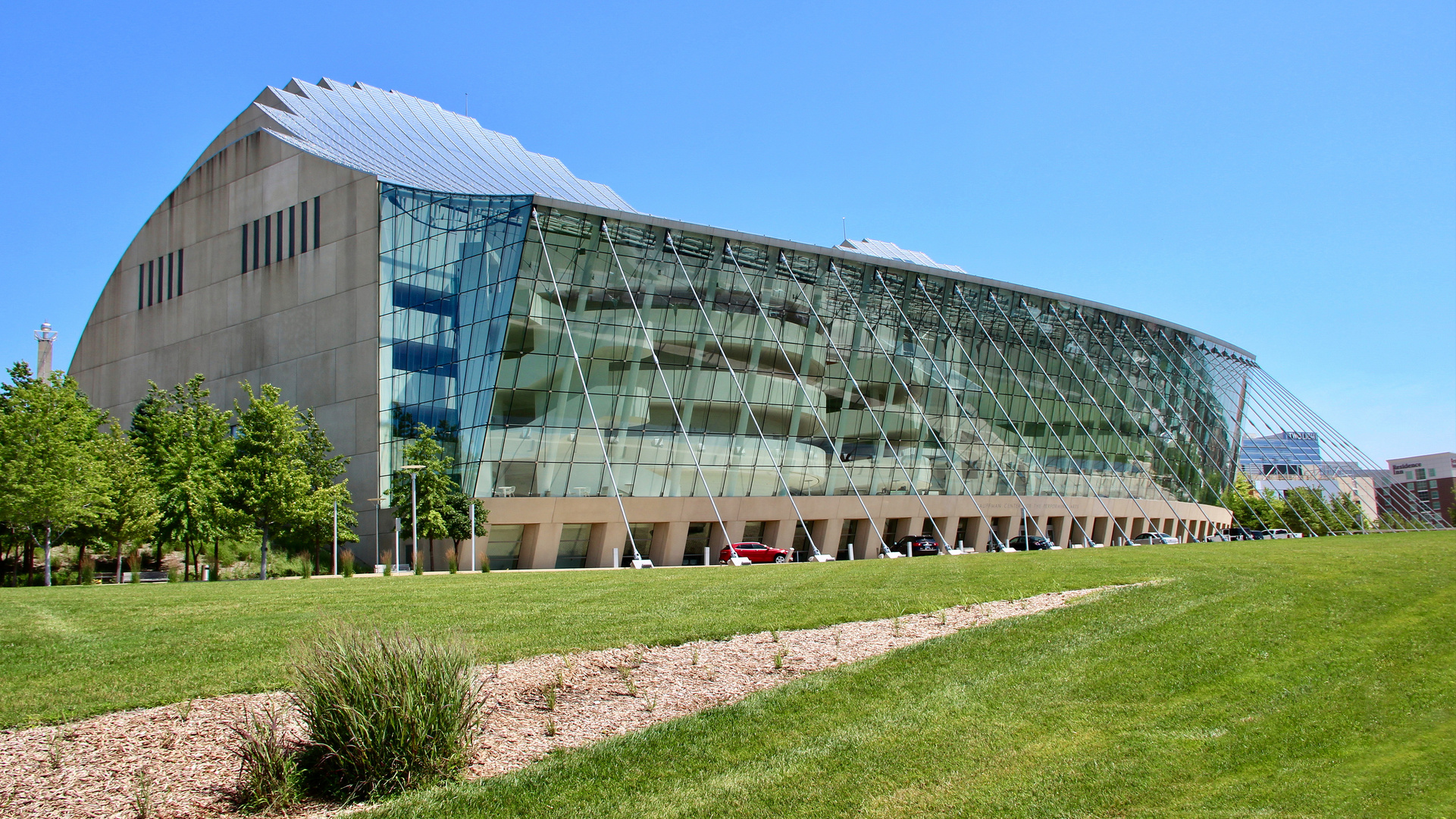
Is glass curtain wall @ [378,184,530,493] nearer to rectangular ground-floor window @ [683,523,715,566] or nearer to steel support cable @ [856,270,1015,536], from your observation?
rectangular ground-floor window @ [683,523,715,566]

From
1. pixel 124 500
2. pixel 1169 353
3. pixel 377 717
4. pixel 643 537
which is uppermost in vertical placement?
pixel 1169 353

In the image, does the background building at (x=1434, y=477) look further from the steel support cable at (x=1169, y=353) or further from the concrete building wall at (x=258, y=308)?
the concrete building wall at (x=258, y=308)

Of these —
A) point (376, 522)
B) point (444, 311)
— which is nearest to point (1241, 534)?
point (444, 311)

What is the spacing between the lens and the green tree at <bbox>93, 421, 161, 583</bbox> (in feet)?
117

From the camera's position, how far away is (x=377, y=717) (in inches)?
316

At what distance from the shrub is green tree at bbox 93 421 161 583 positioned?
107ft

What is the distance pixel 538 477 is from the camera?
43125 millimetres

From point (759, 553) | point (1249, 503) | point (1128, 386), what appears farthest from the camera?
point (1128, 386)

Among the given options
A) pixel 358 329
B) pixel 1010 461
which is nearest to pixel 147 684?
pixel 358 329

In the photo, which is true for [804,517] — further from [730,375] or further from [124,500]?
[124,500]

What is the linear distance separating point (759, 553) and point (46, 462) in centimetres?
2802

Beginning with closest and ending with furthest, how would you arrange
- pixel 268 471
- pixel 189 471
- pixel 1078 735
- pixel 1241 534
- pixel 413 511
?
pixel 1078 735 → pixel 413 511 → pixel 268 471 → pixel 189 471 → pixel 1241 534

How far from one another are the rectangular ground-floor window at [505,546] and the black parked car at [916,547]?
19679 mm

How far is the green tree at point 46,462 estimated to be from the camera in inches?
1226
